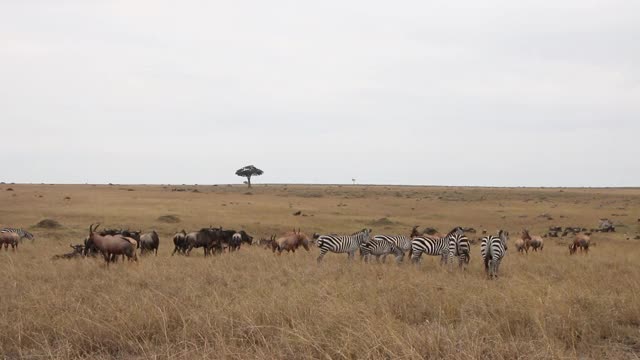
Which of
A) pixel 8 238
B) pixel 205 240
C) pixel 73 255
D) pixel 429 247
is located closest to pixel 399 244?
pixel 429 247

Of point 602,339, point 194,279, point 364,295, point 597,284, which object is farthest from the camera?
point 194,279

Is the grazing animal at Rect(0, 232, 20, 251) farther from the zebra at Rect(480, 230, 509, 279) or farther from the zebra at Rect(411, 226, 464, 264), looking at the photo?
the zebra at Rect(480, 230, 509, 279)

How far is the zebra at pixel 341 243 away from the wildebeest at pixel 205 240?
17.4 feet

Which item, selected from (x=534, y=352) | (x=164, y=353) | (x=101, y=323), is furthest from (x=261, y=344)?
(x=534, y=352)

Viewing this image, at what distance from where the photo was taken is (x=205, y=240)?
22.6 meters

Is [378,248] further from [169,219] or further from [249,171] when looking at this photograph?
[249,171]

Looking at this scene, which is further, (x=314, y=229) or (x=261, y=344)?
(x=314, y=229)

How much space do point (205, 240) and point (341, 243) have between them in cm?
642

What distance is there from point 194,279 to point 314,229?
24.8 m


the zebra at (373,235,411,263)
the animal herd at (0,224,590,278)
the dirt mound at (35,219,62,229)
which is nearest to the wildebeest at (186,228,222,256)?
the animal herd at (0,224,590,278)

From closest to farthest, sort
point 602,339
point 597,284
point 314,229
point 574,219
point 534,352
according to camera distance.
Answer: point 534,352 < point 602,339 < point 597,284 < point 314,229 < point 574,219

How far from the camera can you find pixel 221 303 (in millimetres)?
9000

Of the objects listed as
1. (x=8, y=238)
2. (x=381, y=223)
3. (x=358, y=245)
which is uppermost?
(x=358, y=245)

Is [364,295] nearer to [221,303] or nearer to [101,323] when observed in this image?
[221,303]
